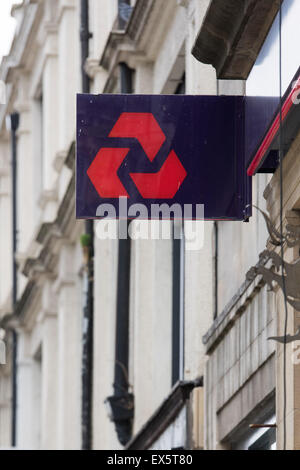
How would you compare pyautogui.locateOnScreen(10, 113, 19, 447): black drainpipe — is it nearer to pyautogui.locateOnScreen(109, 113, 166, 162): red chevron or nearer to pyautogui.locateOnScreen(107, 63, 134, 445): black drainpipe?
pyautogui.locateOnScreen(107, 63, 134, 445): black drainpipe

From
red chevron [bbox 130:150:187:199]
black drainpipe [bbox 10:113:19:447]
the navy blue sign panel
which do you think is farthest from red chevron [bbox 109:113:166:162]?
black drainpipe [bbox 10:113:19:447]

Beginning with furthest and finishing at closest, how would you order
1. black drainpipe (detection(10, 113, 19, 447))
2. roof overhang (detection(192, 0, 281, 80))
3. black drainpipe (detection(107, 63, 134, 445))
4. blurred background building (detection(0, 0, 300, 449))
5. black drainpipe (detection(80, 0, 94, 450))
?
black drainpipe (detection(10, 113, 19, 447))
black drainpipe (detection(80, 0, 94, 450))
black drainpipe (detection(107, 63, 134, 445))
blurred background building (detection(0, 0, 300, 449))
roof overhang (detection(192, 0, 281, 80))

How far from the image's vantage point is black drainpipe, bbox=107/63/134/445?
84.0 feet

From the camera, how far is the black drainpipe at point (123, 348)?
25.6m

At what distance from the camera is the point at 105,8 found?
29.7 meters

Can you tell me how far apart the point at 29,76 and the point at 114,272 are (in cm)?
1286

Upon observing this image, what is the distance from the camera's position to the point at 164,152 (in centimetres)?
1508

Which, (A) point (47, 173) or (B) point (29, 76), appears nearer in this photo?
(A) point (47, 173)

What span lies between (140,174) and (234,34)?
4.56 feet

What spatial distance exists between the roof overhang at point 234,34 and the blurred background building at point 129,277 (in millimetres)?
13

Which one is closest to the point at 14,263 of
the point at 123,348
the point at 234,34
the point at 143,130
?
the point at 123,348

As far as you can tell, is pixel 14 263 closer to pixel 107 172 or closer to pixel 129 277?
pixel 129 277
